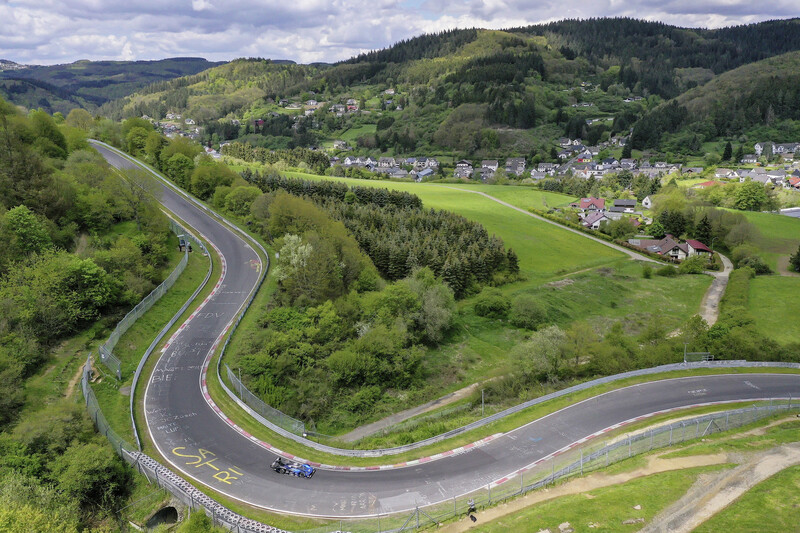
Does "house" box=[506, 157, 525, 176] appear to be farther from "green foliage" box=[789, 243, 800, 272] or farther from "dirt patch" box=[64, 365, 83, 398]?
"dirt patch" box=[64, 365, 83, 398]

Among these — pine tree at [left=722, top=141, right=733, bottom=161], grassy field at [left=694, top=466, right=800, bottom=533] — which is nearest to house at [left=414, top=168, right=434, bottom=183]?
pine tree at [left=722, top=141, right=733, bottom=161]

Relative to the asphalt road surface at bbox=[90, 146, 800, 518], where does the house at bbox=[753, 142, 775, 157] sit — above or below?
above

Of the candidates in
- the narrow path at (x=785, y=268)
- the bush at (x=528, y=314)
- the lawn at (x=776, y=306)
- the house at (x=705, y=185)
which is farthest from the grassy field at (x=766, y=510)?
the house at (x=705, y=185)

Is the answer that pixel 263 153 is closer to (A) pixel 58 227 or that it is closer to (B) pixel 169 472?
(A) pixel 58 227

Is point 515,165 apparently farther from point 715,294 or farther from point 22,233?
point 22,233

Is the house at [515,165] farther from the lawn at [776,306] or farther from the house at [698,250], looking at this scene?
the lawn at [776,306]

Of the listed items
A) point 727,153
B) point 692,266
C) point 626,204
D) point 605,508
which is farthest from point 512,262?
point 727,153

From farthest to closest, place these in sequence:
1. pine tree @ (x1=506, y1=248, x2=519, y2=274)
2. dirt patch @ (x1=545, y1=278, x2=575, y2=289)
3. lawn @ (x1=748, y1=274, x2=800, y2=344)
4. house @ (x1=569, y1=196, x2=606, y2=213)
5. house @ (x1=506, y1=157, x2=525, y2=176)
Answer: house @ (x1=506, y1=157, x2=525, y2=176) → house @ (x1=569, y1=196, x2=606, y2=213) → pine tree @ (x1=506, y1=248, x2=519, y2=274) → dirt patch @ (x1=545, y1=278, x2=575, y2=289) → lawn @ (x1=748, y1=274, x2=800, y2=344)

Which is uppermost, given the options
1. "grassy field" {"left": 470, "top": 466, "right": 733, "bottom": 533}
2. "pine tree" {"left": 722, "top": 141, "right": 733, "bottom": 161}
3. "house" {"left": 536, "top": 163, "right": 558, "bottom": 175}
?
"pine tree" {"left": 722, "top": 141, "right": 733, "bottom": 161}
